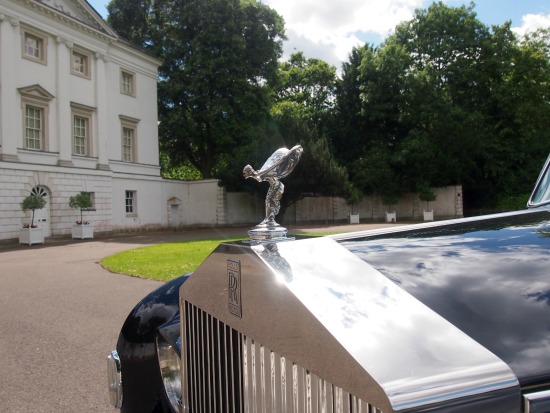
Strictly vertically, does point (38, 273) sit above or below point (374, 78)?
below

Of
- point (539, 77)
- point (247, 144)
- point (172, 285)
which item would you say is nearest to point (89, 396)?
point (172, 285)

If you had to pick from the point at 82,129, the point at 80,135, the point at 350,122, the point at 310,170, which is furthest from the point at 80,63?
the point at 350,122

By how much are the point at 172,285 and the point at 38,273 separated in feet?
29.1

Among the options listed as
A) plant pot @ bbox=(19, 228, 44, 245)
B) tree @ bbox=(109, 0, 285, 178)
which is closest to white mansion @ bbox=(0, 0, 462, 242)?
plant pot @ bbox=(19, 228, 44, 245)

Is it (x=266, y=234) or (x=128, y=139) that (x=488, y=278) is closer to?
(x=266, y=234)

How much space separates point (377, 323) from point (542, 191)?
7.54ft

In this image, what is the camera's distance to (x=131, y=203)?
2586 centimetres

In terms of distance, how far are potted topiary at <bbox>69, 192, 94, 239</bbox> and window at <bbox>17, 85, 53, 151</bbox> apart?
2.67 m

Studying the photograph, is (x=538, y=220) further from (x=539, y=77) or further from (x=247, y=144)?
(x=539, y=77)

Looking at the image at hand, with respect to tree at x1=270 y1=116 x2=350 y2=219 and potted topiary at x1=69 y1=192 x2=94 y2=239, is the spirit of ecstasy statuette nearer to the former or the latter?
potted topiary at x1=69 y1=192 x2=94 y2=239

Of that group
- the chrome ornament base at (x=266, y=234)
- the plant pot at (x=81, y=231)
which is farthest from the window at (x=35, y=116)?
the chrome ornament base at (x=266, y=234)

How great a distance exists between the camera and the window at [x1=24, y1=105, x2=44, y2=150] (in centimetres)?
2044

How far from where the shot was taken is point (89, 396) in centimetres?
345

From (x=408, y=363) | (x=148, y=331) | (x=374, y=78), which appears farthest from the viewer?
(x=374, y=78)
